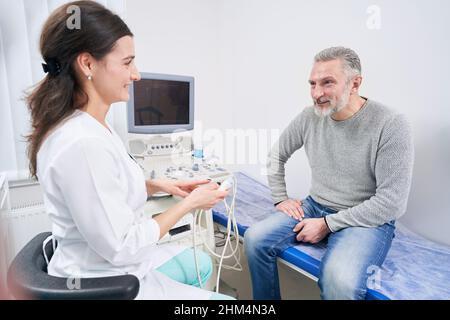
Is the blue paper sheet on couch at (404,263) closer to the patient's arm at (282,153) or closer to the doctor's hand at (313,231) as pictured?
the doctor's hand at (313,231)

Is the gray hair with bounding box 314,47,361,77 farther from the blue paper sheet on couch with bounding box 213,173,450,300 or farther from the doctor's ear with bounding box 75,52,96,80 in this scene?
the doctor's ear with bounding box 75,52,96,80

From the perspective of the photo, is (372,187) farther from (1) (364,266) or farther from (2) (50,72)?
(2) (50,72)

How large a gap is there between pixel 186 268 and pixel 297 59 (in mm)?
1383

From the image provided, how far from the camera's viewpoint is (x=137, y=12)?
188 centimetres

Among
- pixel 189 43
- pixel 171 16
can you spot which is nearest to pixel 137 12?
pixel 171 16

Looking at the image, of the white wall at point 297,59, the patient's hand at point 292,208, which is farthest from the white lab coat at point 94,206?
the white wall at point 297,59

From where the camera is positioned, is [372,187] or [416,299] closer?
[416,299]

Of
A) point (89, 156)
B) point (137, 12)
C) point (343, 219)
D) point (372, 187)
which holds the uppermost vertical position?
point (137, 12)

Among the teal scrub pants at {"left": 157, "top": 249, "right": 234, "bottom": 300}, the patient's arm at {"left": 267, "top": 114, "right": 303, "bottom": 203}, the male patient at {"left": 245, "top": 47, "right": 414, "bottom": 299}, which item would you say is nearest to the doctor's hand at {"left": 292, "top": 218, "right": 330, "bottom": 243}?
the male patient at {"left": 245, "top": 47, "right": 414, "bottom": 299}

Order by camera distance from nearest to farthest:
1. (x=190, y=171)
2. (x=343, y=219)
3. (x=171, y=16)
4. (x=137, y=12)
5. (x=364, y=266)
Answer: (x=364, y=266), (x=343, y=219), (x=190, y=171), (x=137, y=12), (x=171, y=16)

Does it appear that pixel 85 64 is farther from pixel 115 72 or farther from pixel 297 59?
pixel 297 59

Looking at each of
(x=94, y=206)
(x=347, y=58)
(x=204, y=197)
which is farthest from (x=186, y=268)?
(x=347, y=58)

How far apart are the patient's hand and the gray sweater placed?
0.10 metres

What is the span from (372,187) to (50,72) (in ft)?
4.01
